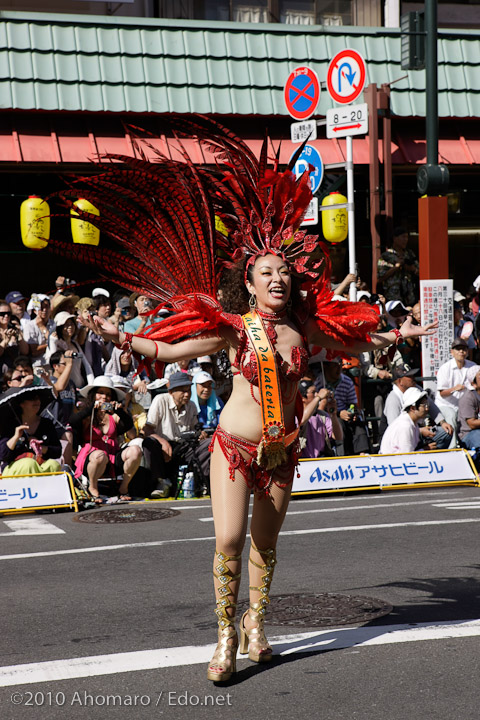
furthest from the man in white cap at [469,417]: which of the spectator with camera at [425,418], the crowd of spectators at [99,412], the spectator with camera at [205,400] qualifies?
the spectator with camera at [205,400]

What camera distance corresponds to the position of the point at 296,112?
570 inches

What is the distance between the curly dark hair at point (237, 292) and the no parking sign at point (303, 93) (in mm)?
9114

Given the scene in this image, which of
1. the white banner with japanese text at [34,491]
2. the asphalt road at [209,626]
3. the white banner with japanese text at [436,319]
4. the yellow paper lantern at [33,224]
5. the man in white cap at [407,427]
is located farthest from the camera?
the yellow paper lantern at [33,224]

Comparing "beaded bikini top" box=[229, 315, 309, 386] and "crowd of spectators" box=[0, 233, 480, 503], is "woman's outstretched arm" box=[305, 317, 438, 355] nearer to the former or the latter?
"beaded bikini top" box=[229, 315, 309, 386]

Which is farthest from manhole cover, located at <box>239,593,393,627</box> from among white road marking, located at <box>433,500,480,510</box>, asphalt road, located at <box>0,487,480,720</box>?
white road marking, located at <box>433,500,480,510</box>

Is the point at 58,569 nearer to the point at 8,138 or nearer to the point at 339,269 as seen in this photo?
the point at 8,138

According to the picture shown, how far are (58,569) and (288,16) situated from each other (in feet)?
47.0

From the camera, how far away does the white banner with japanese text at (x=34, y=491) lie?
34.6ft

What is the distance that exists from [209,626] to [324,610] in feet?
2.40

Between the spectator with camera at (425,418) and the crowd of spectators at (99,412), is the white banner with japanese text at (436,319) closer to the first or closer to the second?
the spectator with camera at (425,418)

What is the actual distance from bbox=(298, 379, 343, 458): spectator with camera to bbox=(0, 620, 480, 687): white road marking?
6.16 m

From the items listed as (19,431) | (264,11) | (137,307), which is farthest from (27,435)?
(264,11)

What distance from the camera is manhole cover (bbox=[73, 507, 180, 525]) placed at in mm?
10000

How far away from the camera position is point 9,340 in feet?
41.7
